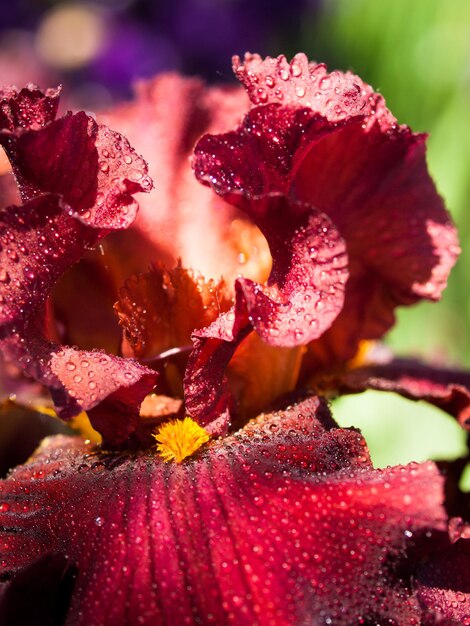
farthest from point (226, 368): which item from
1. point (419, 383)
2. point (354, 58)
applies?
point (354, 58)

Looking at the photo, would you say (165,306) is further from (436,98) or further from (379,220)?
(436,98)

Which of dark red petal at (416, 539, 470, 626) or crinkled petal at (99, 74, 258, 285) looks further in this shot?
crinkled petal at (99, 74, 258, 285)

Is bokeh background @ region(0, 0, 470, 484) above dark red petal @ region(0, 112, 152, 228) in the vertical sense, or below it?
above

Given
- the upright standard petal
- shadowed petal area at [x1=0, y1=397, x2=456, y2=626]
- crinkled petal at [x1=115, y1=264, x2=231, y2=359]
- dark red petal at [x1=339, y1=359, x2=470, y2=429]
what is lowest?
shadowed petal area at [x1=0, y1=397, x2=456, y2=626]

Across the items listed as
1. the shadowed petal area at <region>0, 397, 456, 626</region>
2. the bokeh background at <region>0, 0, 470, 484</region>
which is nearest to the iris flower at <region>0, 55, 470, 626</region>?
the shadowed petal area at <region>0, 397, 456, 626</region>

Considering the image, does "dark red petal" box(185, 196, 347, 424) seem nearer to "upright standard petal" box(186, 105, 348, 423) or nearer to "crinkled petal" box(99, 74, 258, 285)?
"upright standard petal" box(186, 105, 348, 423)

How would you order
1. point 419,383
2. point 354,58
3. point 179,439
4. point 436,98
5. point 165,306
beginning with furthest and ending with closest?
point 354,58, point 436,98, point 419,383, point 165,306, point 179,439

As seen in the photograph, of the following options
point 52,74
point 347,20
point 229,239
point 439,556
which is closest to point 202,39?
point 52,74

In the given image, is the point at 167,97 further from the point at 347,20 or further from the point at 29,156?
the point at 347,20
